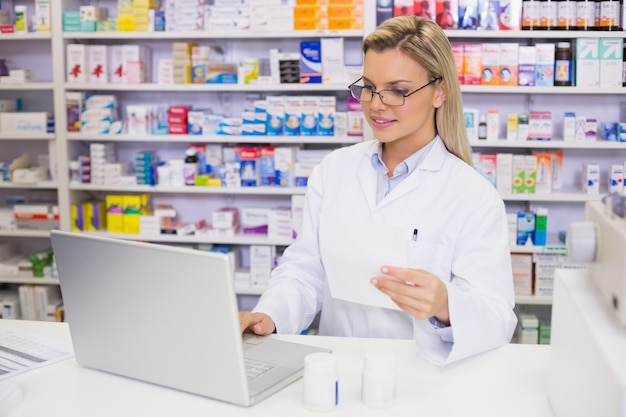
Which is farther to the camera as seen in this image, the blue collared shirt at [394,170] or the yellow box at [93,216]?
the yellow box at [93,216]

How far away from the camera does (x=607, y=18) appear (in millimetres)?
3988

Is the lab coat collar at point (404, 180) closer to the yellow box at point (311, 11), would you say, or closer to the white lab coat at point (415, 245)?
the white lab coat at point (415, 245)

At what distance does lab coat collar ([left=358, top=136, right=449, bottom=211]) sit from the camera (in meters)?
2.14

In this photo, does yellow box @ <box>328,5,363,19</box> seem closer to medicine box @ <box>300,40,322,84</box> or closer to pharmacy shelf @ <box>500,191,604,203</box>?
medicine box @ <box>300,40,322,84</box>

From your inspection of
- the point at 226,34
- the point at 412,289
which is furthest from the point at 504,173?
the point at 412,289

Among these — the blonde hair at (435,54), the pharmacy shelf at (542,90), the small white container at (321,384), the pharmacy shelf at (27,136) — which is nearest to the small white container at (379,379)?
the small white container at (321,384)

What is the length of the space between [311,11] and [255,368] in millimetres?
2876

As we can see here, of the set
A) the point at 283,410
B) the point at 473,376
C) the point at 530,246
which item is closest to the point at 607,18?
the point at 530,246

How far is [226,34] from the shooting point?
4164mm

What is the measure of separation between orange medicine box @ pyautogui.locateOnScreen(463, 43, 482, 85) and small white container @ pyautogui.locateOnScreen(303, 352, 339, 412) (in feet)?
9.64

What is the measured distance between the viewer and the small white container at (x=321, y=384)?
1.42m

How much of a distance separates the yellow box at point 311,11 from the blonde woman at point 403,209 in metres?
1.92

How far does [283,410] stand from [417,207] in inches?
34.1

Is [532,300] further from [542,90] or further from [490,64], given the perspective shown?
[490,64]
